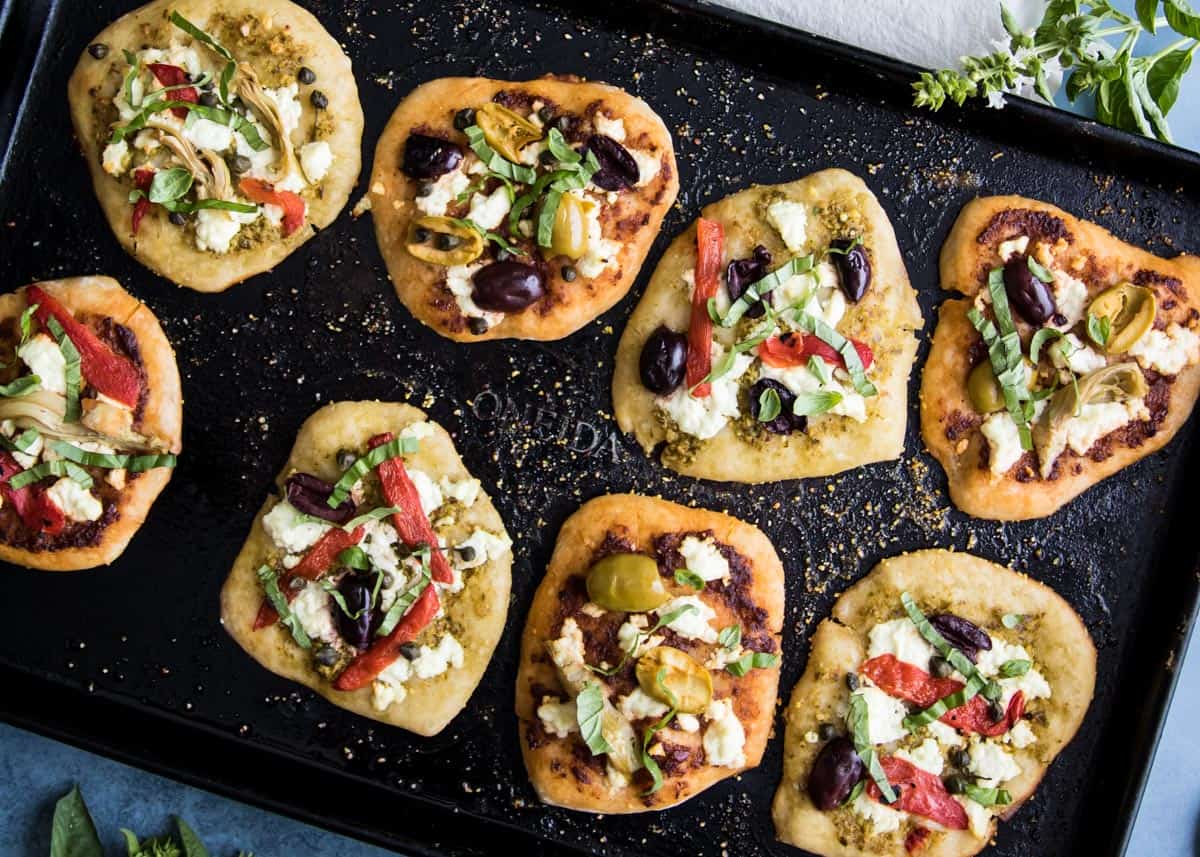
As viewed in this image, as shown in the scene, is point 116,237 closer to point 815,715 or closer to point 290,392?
point 290,392

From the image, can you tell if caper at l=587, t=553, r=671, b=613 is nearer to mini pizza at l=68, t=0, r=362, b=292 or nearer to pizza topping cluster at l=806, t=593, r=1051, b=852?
pizza topping cluster at l=806, t=593, r=1051, b=852

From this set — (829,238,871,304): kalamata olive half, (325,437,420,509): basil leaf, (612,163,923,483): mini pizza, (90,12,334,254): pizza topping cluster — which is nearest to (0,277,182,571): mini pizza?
(90,12,334,254): pizza topping cluster

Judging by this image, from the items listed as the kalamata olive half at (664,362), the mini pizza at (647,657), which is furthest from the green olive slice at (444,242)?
the mini pizza at (647,657)

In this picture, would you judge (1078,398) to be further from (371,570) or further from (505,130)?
(371,570)

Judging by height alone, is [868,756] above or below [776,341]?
below

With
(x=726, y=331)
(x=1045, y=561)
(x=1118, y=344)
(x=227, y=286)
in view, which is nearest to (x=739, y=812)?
(x=1045, y=561)

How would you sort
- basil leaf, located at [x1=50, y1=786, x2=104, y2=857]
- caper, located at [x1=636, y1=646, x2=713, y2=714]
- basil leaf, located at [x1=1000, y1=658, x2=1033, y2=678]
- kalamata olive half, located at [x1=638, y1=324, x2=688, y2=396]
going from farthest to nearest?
1. basil leaf, located at [x1=50, y1=786, x2=104, y2=857]
2. basil leaf, located at [x1=1000, y1=658, x2=1033, y2=678]
3. kalamata olive half, located at [x1=638, y1=324, x2=688, y2=396]
4. caper, located at [x1=636, y1=646, x2=713, y2=714]

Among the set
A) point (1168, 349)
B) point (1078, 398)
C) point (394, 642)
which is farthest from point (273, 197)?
point (1168, 349)
